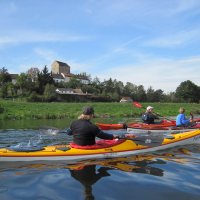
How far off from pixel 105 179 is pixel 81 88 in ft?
308

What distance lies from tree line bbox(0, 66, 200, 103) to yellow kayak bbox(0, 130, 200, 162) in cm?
4856

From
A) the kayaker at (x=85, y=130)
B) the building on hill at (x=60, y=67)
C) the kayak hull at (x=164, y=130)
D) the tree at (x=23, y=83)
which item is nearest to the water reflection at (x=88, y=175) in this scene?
the kayaker at (x=85, y=130)

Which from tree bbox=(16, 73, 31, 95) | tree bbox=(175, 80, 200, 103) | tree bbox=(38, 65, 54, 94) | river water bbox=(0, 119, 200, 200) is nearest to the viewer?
river water bbox=(0, 119, 200, 200)

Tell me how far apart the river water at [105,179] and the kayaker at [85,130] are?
0.66m

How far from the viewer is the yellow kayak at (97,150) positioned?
7.92 m

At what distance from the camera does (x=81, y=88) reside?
329 feet

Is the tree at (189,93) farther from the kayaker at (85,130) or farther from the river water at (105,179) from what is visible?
the kayaker at (85,130)

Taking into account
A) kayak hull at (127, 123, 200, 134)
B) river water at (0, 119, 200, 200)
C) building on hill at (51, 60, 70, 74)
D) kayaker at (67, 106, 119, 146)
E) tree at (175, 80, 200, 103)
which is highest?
building on hill at (51, 60, 70, 74)

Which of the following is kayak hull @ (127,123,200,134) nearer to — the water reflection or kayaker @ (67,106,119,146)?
kayaker @ (67,106,119,146)

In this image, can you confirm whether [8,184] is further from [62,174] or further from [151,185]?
[151,185]

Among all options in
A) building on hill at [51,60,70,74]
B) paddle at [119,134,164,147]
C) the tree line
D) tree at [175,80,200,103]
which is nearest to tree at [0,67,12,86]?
the tree line

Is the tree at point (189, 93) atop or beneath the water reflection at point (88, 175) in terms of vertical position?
atop

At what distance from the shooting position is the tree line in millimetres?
68188

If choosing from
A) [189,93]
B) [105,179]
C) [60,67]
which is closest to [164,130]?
[105,179]
